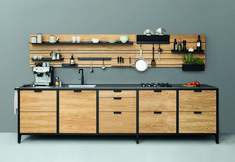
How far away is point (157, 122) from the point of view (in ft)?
12.0

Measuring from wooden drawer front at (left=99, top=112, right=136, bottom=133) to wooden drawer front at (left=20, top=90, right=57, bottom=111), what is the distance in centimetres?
82

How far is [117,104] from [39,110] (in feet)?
4.10

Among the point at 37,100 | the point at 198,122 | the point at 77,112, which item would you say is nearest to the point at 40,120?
the point at 37,100

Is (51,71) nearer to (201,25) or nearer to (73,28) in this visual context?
(73,28)

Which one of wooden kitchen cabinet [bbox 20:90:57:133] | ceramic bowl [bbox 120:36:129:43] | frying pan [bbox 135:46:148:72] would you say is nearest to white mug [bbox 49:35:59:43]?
wooden kitchen cabinet [bbox 20:90:57:133]

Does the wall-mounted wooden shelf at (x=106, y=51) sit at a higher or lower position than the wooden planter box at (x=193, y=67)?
higher

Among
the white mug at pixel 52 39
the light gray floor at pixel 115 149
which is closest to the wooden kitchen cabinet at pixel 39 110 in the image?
the light gray floor at pixel 115 149

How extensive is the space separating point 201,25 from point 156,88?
1.62m

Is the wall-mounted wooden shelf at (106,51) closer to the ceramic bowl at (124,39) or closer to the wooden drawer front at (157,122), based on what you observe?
the ceramic bowl at (124,39)

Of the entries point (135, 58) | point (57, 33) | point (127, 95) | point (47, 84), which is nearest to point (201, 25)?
point (135, 58)

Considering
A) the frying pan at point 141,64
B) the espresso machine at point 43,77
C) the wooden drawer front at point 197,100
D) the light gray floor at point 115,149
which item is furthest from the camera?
the frying pan at point 141,64

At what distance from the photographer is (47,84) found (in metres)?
4.04

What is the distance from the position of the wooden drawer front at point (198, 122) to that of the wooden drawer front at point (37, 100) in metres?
2.08

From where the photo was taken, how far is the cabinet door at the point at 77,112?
3.65 metres
